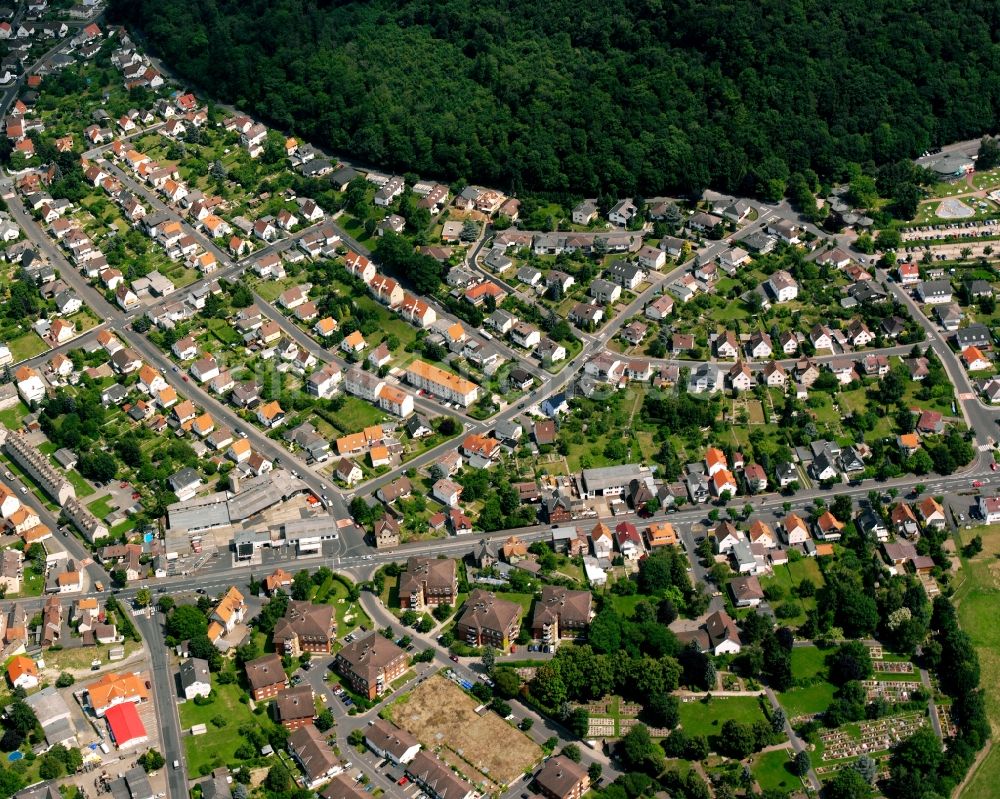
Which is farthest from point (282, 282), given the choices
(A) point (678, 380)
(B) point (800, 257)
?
(B) point (800, 257)

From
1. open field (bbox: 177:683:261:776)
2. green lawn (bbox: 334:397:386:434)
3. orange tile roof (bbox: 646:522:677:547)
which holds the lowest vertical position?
open field (bbox: 177:683:261:776)

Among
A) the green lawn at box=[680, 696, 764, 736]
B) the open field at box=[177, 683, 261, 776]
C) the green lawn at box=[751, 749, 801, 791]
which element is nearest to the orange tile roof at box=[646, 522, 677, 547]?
the green lawn at box=[680, 696, 764, 736]

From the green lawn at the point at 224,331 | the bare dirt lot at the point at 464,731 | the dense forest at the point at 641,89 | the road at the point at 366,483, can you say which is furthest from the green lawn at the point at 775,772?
the dense forest at the point at 641,89

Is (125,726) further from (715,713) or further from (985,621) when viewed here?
(985,621)

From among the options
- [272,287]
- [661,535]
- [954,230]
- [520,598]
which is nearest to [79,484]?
[272,287]

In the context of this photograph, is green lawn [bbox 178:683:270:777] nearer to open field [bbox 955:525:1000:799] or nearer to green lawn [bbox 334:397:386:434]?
green lawn [bbox 334:397:386:434]
